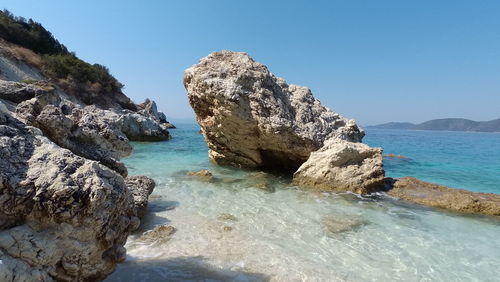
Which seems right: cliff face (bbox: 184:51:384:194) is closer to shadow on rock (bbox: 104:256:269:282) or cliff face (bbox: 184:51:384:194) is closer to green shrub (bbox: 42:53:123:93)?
shadow on rock (bbox: 104:256:269:282)

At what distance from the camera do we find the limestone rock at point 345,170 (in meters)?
11.6

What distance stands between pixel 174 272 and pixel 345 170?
874cm

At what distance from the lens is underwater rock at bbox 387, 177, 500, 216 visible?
9828 millimetres

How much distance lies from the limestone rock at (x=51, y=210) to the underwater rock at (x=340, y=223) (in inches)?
205

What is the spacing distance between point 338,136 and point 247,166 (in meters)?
4.64

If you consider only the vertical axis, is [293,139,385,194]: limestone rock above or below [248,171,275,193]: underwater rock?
above

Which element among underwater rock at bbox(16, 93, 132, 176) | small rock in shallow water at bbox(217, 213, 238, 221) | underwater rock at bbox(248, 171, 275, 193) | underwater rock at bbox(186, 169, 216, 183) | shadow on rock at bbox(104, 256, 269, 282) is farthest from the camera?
underwater rock at bbox(186, 169, 216, 183)

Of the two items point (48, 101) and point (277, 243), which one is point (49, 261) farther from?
point (277, 243)

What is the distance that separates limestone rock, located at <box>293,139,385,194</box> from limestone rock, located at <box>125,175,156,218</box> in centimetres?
599

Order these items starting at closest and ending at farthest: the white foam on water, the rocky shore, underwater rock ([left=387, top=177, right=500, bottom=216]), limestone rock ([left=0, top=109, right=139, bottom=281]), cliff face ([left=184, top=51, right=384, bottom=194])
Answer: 1. limestone rock ([left=0, top=109, right=139, bottom=281])
2. the white foam on water
3. underwater rock ([left=387, top=177, right=500, bottom=216])
4. the rocky shore
5. cliff face ([left=184, top=51, right=384, bottom=194])

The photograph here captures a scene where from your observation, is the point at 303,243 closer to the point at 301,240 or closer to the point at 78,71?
the point at 301,240

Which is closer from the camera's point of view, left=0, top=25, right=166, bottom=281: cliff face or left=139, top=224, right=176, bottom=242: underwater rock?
left=0, top=25, right=166, bottom=281: cliff face

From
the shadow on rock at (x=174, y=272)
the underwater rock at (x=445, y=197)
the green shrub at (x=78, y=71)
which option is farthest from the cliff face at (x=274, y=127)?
the green shrub at (x=78, y=71)

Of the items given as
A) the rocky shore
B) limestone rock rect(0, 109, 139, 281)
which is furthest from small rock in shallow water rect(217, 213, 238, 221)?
the rocky shore
